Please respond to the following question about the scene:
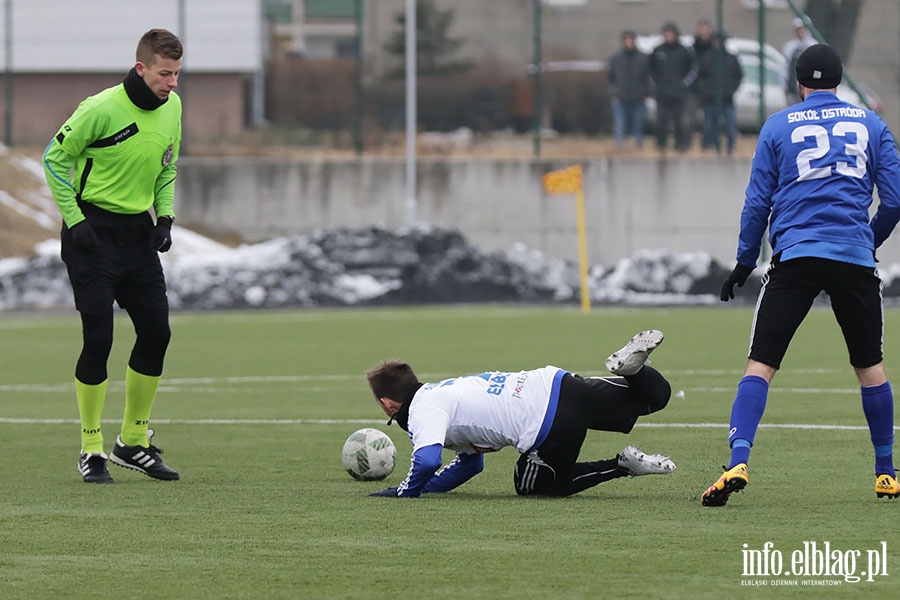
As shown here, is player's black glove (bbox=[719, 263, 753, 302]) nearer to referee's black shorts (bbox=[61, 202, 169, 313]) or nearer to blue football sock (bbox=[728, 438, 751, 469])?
blue football sock (bbox=[728, 438, 751, 469])

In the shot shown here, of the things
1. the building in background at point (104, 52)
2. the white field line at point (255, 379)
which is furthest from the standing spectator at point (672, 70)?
the white field line at point (255, 379)

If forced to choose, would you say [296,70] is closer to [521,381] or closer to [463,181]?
[463,181]

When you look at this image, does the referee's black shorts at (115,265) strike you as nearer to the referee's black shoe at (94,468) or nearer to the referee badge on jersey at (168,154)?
the referee badge on jersey at (168,154)

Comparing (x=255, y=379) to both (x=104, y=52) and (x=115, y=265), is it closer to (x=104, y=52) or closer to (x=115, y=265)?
(x=115, y=265)

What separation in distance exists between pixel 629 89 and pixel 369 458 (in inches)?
972

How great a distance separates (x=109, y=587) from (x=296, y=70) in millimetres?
35045

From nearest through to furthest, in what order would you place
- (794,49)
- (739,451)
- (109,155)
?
(739,451) < (109,155) < (794,49)

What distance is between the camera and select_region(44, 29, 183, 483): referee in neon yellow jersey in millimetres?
8844

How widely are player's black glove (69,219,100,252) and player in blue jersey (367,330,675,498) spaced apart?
5.68ft

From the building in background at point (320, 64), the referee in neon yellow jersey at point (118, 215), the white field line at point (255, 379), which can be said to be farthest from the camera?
the building in background at point (320, 64)

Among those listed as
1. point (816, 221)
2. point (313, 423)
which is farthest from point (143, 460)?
point (816, 221)

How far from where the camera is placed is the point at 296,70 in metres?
40.2

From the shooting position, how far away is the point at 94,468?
8953mm

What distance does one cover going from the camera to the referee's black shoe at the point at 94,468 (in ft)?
29.3
